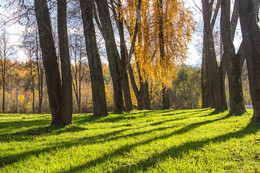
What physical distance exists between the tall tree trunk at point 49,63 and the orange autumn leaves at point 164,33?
5183 mm

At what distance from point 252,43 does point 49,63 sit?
6.54 metres

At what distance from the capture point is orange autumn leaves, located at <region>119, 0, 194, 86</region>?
37.9 ft

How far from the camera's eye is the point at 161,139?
15.3 ft

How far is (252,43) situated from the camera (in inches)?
237

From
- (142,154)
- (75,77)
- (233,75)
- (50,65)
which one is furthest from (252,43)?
(75,77)

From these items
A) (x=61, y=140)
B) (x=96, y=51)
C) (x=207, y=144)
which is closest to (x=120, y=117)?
(x=96, y=51)

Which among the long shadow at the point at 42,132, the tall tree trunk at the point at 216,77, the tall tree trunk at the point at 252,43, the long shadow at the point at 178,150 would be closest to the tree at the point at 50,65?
the long shadow at the point at 42,132

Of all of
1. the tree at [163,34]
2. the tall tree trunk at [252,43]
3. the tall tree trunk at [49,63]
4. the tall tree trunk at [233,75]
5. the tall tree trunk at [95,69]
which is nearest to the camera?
the tall tree trunk at [252,43]

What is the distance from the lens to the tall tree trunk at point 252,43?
5.99 metres

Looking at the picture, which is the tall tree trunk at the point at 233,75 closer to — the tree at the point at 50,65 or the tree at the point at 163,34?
the tree at the point at 163,34

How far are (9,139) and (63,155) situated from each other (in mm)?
2599

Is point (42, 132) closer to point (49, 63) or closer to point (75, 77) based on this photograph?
point (49, 63)

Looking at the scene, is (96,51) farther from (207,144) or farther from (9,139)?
(207,144)

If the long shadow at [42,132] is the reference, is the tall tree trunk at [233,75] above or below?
above
